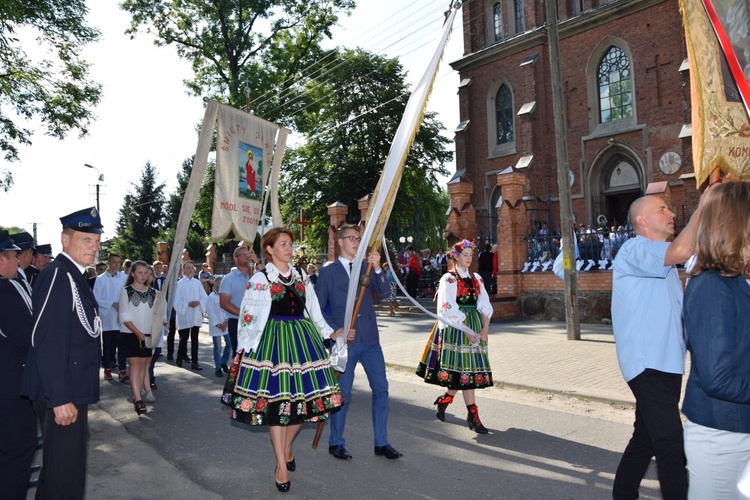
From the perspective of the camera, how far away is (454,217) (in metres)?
19.5

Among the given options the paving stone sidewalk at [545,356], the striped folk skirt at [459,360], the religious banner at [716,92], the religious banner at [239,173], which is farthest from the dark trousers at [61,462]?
the paving stone sidewalk at [545,356]

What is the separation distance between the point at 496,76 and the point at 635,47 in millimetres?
7069

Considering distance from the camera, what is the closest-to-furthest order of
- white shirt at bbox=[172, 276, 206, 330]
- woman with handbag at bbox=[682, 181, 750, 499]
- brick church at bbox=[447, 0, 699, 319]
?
woman with handbag at bbox=[682, 181, 750, 499] < white shirt at bbox=[172, 276, 206, 330] < brick church at bbox=[447, 0, 699, 319]

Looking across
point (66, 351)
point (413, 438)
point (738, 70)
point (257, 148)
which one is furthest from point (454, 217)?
point (66, 351)

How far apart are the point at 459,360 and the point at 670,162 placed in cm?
2077

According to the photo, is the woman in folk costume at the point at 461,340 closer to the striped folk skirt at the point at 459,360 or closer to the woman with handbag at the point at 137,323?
the striped folk skirt at the point at 459,360

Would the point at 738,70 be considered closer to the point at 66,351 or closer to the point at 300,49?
the point at 66,351

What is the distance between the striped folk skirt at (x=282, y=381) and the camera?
482cm

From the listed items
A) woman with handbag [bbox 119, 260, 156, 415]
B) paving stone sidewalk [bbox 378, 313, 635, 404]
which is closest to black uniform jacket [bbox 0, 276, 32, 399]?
woman with handbag [bbox 119, 260, 156, 415]

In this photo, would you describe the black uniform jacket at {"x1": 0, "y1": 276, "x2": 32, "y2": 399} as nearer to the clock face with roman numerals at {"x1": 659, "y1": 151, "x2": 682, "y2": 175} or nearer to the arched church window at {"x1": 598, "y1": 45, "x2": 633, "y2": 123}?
the clock face with roman numerals at {"x1": 659, "y1": 151, "x2": 682, "y2": 175}

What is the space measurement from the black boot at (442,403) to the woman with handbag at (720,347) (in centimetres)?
424

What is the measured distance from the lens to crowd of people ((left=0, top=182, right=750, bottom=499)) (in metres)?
2.65

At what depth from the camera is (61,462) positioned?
361 cm

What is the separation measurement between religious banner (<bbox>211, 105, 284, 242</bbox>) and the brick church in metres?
11.8
